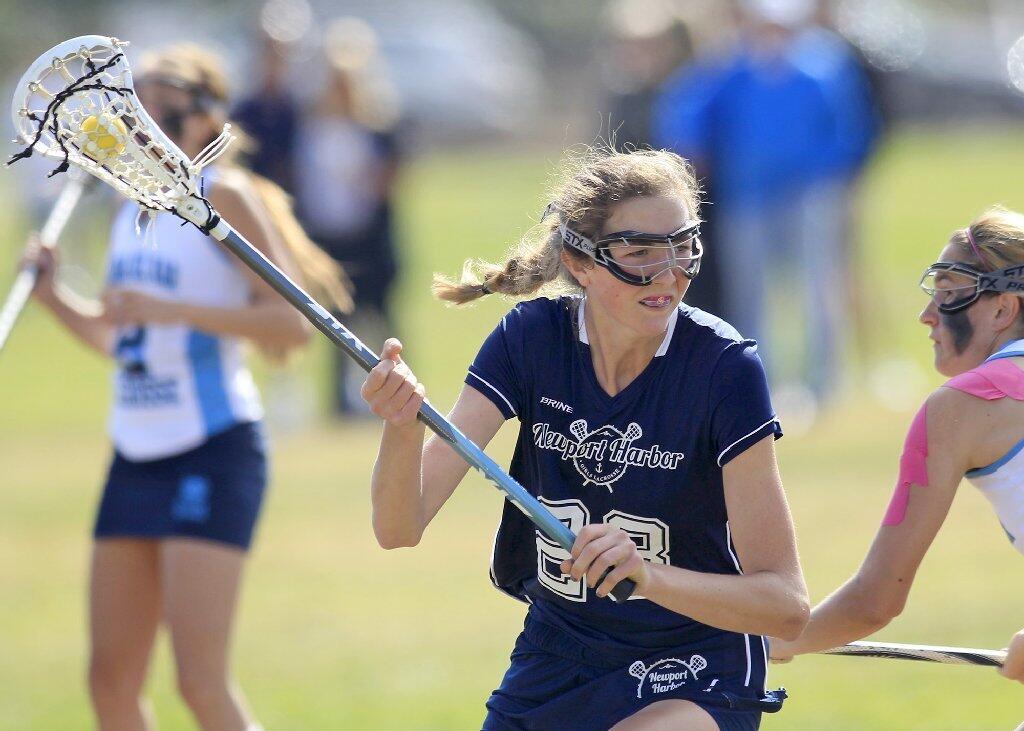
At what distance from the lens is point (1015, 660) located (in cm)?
391

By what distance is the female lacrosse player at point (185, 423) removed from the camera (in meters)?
5.22

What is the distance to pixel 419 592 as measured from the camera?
28.8ft

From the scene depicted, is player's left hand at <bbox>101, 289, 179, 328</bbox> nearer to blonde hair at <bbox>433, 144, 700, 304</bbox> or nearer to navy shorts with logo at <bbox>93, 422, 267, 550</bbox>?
navy shorts with logo at <bbox>93, 422, 267, 550</bbox>

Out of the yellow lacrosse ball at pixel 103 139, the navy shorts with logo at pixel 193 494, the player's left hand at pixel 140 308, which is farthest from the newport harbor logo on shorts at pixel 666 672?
the player's left hand at pixel 140 308

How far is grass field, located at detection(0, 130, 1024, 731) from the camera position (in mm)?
6922

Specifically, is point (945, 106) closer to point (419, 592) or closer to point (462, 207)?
point (462, 207)

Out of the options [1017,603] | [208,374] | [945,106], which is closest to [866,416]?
[1017,603]

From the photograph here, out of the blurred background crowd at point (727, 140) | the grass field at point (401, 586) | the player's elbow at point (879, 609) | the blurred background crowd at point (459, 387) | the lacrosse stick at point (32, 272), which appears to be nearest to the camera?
the player's elbow at point (879, 609)

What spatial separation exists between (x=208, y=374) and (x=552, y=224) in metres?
1.81

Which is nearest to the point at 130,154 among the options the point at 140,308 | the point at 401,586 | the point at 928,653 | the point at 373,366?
the point at 373,366

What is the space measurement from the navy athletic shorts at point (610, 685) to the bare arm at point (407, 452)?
1.46ft

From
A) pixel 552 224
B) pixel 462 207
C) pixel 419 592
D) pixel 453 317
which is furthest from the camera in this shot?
pixel 462 207

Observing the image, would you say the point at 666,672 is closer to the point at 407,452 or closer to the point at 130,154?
the point at 407,452

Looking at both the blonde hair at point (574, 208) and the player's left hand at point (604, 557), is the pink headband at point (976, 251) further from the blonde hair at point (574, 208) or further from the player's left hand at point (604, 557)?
the player's left hand at point (604, 557)
